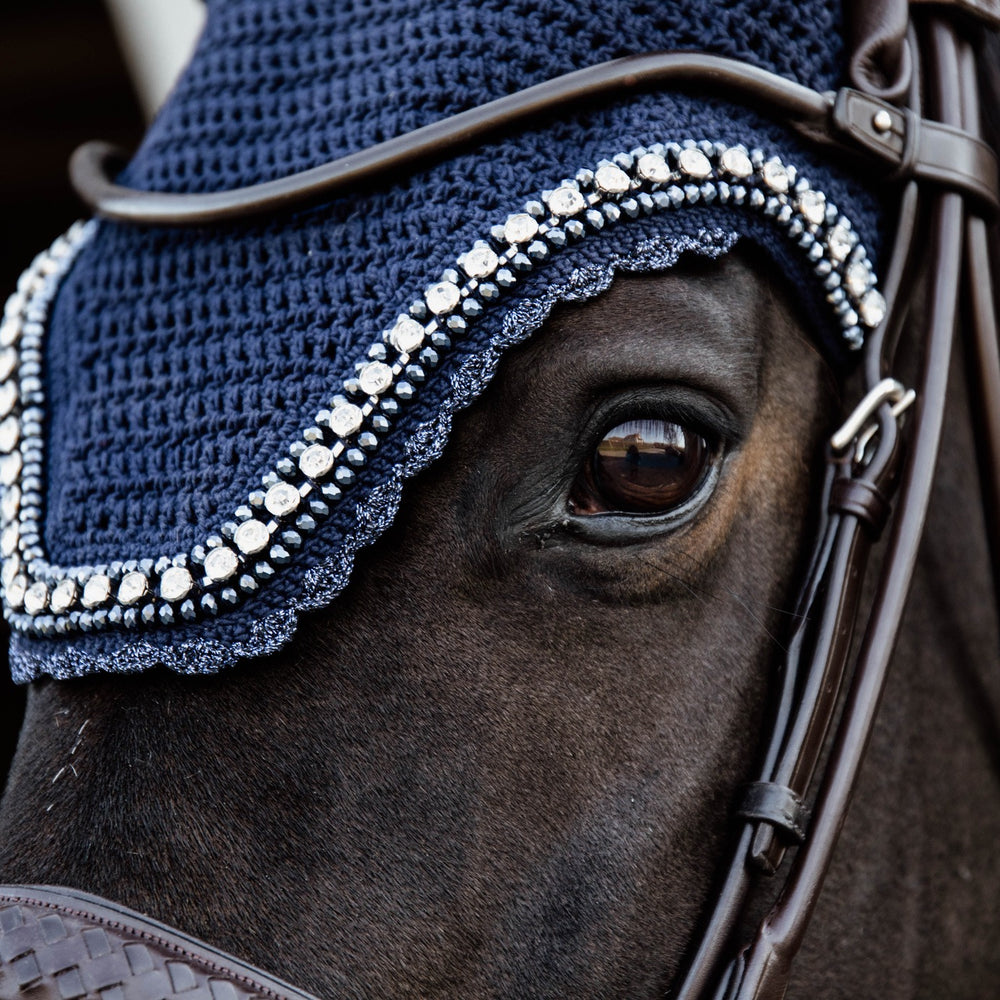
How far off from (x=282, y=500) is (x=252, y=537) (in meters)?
0.04

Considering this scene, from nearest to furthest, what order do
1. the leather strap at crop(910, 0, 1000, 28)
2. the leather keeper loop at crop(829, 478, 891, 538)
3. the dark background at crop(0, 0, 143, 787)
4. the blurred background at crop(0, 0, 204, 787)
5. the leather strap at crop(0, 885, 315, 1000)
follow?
the leather strap at crop(0, 885, 315, 1000) < the leather keeper loop at crop(829, 478, 891, 538) < the leather strap at crop(910, 0, 1000, 28) < the blurred background at crop(0, 0, 204, 787) < the dark background at crop(0, 0, 143, 787)

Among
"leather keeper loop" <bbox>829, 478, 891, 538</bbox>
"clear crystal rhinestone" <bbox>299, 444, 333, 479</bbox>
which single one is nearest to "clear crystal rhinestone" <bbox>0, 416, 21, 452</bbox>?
"clear crystal rhinestone" <bbox>299, 444, 333, 479</bbox>

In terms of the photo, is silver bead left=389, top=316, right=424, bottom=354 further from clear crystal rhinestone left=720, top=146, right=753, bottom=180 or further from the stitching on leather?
the stitching on leather

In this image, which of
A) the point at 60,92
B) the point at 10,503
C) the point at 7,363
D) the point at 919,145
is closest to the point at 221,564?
the point at 10,503

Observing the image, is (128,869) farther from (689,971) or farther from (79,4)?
(79,4)

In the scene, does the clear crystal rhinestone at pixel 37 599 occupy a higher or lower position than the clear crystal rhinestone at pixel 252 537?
lower


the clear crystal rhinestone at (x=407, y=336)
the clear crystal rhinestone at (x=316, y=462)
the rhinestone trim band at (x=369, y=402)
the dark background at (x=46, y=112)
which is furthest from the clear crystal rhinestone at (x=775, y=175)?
the dark background at (x=46, y=112)

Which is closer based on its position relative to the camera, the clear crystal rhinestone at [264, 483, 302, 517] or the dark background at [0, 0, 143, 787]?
the clear crystal rhinestone at [264, 483, 302, 517]

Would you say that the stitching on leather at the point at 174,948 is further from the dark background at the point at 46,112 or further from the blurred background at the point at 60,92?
the dark background at the point at 46,112

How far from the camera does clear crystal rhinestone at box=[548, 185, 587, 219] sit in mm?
997

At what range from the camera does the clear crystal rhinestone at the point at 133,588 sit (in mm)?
987

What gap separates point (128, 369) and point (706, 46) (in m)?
0.61

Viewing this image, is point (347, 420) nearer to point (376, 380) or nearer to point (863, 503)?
point (376, 380)

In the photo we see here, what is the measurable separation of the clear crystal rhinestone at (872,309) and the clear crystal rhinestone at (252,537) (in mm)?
607
